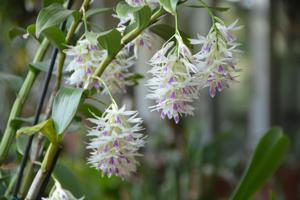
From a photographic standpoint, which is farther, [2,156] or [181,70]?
[2,156]

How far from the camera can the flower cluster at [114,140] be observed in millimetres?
408

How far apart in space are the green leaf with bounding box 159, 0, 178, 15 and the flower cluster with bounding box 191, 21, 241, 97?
0.04 meters

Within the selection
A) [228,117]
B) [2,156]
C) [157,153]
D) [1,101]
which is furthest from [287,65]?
[2,156]

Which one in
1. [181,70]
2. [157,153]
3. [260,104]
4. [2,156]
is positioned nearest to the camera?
[181,70]

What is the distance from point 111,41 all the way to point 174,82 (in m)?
0.08

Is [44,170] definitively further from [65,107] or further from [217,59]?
[217,59]

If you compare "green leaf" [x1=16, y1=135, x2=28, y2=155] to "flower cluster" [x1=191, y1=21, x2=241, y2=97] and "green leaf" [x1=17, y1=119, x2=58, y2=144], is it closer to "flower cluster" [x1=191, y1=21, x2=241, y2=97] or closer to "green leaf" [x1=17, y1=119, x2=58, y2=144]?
"green leaf" [x1=17, y1=119, x2=58, y2=144]

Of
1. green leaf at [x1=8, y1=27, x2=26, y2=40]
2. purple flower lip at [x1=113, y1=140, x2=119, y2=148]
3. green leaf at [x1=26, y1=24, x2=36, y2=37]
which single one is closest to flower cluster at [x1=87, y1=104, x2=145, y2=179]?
purple flower lip at [x1=113, y1=140, x2=119, y2=148]

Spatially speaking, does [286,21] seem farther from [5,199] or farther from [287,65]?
[5,199]

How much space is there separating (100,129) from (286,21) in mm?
2352

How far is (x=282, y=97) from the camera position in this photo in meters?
2.59

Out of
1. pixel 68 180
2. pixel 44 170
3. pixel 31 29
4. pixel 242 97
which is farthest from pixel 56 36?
pixel 242 97

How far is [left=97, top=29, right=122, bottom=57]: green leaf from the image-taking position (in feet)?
1.39

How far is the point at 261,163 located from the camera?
587mm
